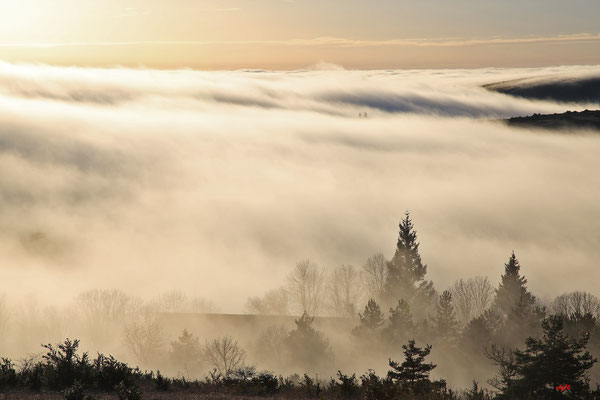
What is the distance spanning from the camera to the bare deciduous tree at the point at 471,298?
108m

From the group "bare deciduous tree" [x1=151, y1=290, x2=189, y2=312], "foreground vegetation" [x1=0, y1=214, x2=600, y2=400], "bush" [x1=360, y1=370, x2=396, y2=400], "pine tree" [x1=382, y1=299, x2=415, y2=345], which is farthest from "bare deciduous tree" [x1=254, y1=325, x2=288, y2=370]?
"bush" [x1=360, y1=370, x2=396, y2=400]

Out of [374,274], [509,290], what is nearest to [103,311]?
[374,274]

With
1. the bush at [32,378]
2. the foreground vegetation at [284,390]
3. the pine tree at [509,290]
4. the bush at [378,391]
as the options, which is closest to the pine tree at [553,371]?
the foreground vegetation at [284,390]

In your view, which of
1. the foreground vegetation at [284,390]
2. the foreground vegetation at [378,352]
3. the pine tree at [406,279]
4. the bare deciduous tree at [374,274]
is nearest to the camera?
the foreground vegetation at [284,390]

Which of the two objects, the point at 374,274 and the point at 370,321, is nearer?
the point at 370,321

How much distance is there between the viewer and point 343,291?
363ft

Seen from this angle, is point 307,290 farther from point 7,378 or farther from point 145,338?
point 7,378

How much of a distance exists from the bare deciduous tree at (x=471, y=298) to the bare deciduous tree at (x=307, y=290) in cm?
2759

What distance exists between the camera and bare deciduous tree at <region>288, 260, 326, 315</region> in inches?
4338

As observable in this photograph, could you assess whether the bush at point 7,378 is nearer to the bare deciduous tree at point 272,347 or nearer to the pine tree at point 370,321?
the bare deciduous tree at point 272,347

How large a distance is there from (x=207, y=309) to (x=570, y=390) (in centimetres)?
10111

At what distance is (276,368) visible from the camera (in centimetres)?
6681

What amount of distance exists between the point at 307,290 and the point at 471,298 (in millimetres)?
33344

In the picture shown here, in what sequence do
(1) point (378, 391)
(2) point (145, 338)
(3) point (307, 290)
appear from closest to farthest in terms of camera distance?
(1) point (378, 391)
(2) point (145, 338)
(3) point (307, 290)
